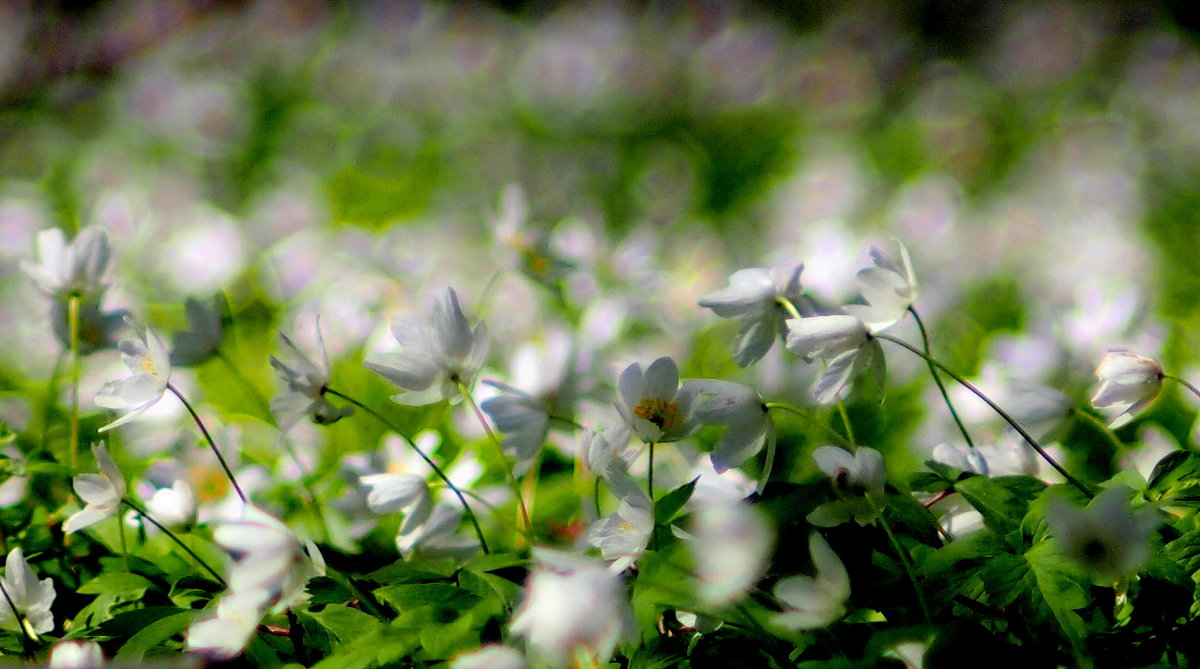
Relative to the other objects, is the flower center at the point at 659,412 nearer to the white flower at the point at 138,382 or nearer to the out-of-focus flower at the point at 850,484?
the out-of-focus flower at the point at 850,484

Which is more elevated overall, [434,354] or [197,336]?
[434,354]

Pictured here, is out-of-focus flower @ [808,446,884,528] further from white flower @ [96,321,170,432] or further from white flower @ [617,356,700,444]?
white flower @ [96,321,170,432]

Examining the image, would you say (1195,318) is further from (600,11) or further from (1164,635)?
(600,11)

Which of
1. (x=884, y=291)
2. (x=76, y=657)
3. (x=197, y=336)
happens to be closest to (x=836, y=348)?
(x=884, y=291)

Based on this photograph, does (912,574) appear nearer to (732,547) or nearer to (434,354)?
(732,547)

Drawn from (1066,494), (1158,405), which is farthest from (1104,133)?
(1066,494)
